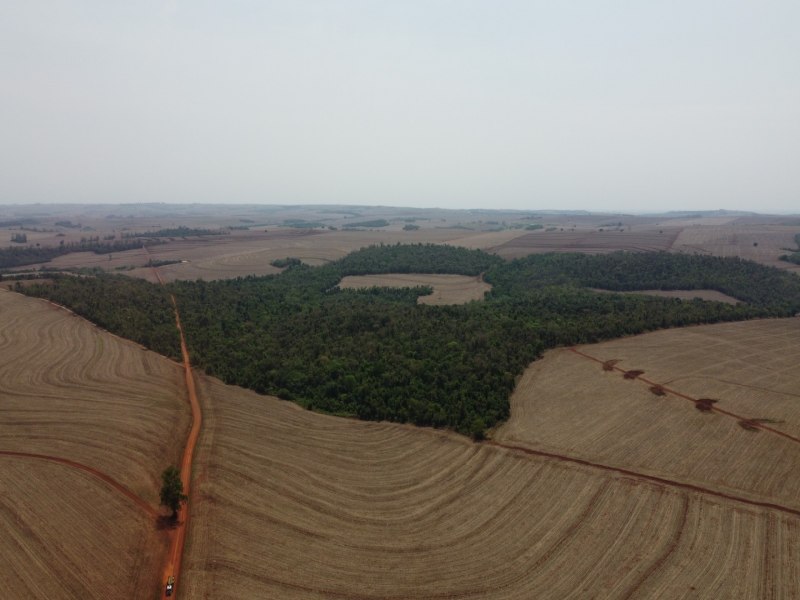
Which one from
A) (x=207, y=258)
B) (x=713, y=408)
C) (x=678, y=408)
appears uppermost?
(x=207, y=258)

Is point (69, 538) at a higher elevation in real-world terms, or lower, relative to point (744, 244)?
lower

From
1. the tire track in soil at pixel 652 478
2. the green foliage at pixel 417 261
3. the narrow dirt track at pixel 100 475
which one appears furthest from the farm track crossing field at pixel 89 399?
the green foliage at pixel 417 261

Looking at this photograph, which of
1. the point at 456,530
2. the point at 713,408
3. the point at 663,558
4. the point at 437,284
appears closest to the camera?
the point at 663,558

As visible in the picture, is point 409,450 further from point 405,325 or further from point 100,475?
point 405,325

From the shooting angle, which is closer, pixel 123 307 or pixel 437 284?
pixel 123 307

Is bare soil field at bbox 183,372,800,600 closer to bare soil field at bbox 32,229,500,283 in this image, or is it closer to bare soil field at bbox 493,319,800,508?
bare soil field at bbox 493,319,800,508

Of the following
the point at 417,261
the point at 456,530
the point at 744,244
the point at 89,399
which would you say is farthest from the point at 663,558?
the point at 744,244

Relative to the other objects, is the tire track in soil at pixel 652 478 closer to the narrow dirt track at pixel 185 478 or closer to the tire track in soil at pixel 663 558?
the tire track in soil at pixel 663 558
